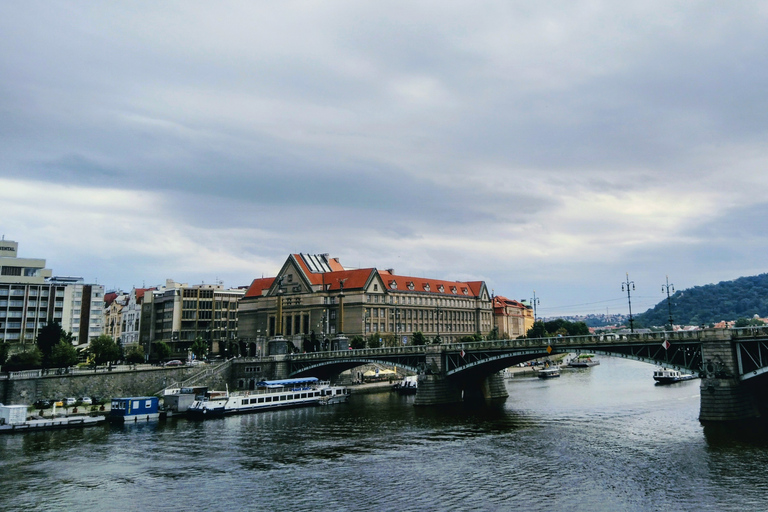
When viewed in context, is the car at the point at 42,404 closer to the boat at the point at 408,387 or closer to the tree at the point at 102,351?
the tree at the point at 102,351

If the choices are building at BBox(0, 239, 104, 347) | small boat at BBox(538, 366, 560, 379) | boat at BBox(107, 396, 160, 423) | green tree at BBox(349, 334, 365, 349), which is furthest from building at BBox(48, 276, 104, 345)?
small boat at BBox(538, 366, 560, 379)

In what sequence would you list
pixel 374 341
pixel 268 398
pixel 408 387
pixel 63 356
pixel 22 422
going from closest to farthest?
pixel 22 422
pixel 268 398
pixel 63 356
pixel 408 387
pixel 374 341

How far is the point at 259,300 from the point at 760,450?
154 meters

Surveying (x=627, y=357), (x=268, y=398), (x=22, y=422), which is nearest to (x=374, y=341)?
(x=268, y=398)

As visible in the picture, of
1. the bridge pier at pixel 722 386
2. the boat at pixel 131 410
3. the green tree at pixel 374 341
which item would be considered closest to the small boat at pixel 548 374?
the green tree at pixel 374 341

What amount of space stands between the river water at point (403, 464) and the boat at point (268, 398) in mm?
5239

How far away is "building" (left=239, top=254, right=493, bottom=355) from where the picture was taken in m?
175

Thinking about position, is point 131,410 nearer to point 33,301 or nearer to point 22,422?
point 22,422

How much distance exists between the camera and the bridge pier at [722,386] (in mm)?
72062

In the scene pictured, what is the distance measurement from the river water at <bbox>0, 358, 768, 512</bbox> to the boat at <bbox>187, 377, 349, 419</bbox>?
5239mm

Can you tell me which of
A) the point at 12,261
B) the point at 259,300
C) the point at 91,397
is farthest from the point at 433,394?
the point at 12,261

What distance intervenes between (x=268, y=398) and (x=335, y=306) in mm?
74742

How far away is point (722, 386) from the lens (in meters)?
72.7

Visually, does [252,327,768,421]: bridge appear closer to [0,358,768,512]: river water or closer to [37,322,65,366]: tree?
[0,358,768,512]: river water
